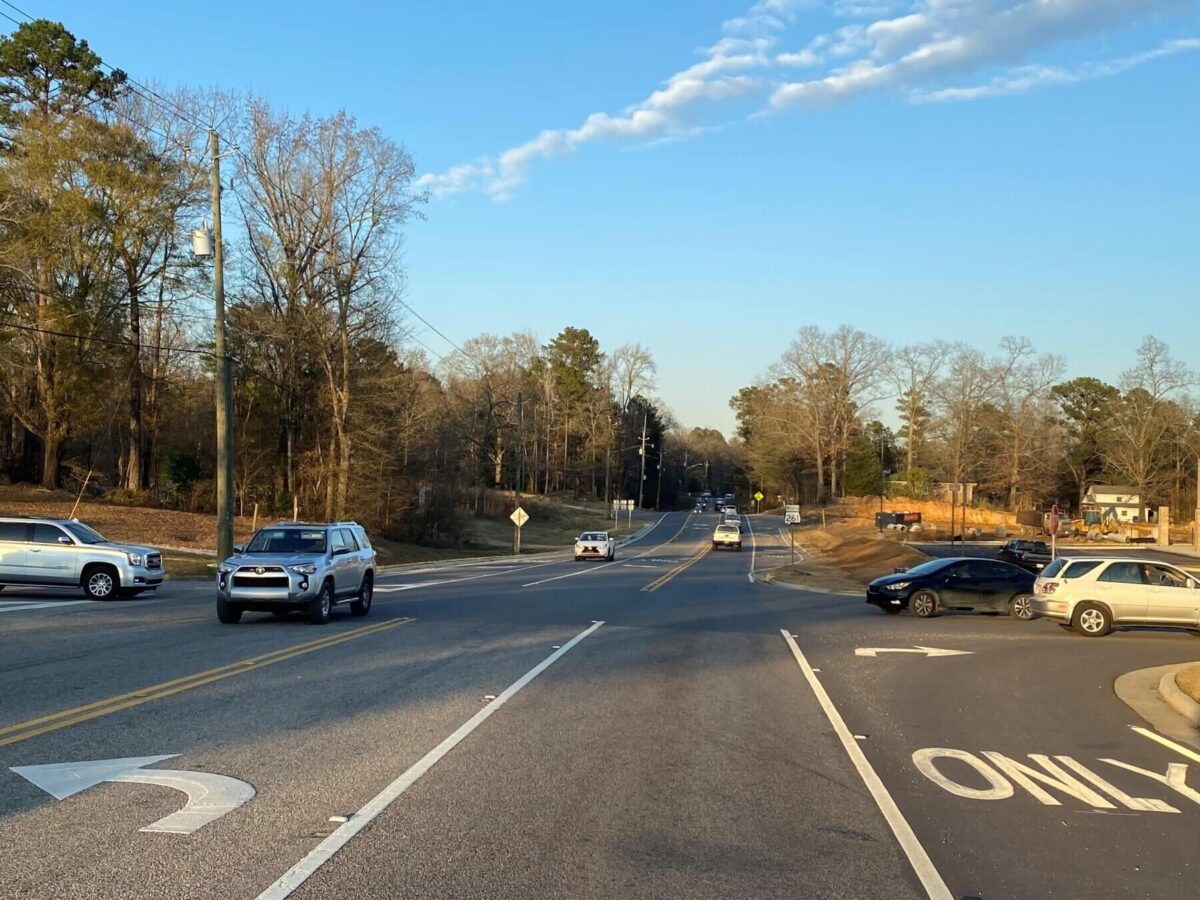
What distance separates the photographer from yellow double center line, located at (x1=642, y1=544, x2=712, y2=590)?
111ft

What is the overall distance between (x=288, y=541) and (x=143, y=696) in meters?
8.22

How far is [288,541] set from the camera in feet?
61.5

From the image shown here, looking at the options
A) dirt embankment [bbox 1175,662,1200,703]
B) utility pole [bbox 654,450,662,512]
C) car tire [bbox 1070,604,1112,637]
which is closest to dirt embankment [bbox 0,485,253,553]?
car tire [bbox 1070,604,1112,637]

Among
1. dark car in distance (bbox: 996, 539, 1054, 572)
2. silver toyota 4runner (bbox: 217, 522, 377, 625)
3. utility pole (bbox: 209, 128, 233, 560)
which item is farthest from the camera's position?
dark car in distance (bbox: 996, 539, 1054, 572)

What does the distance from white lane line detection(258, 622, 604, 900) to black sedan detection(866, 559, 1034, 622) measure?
616 inches

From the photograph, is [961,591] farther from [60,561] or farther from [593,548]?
[593,548]

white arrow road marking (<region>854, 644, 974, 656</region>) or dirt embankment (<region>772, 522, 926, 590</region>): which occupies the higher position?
white arrow road marking (<region>854, 644, 974, 656</region>)

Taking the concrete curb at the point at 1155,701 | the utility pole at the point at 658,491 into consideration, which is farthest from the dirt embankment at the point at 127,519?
the utility pole at the point at 658,491

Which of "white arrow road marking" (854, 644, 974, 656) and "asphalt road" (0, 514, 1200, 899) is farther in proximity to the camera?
"white arrow road marking" (854, 644, 974, 656)

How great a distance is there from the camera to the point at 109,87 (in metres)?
48.1

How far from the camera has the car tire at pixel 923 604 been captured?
81.0ft

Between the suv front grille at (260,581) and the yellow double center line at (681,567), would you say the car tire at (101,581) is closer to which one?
the suv front grille at (260,581)

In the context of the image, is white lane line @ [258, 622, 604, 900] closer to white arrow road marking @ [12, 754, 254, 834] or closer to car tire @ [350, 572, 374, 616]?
white arrow road marking @ [12, 754, 254, 834]

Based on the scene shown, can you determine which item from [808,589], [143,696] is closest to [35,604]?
[143,696]
